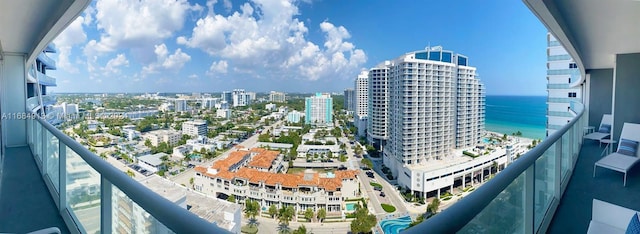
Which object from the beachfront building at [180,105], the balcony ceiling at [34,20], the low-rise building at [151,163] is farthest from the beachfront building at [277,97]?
the balcony ceiling at [34,20]

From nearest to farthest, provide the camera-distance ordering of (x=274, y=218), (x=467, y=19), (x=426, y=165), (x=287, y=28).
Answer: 1. (x=274, y=218)
2. (x=426, y=165)
3. (x=287, y=28)
4. (x=467, y=19)

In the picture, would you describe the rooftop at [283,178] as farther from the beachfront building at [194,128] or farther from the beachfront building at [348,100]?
the beachfront building at [348,100]

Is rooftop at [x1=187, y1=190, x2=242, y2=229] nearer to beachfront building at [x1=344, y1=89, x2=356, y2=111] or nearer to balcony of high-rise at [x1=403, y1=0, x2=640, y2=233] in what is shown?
balcony of high-rise at [x1=403, y1=0, x2=640, y2=233]

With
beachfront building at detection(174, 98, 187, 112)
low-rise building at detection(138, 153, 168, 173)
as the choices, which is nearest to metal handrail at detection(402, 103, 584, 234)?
low-rise building at detection(138, 153, 168, 173)

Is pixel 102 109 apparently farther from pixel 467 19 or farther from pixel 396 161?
pixel 467 19

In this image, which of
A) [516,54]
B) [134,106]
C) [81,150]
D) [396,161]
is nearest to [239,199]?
[396,161]

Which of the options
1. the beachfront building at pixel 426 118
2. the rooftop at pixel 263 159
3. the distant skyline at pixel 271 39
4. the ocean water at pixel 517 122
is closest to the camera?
the rooftop at pixel 263 159

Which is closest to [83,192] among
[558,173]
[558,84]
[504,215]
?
[504,215]
